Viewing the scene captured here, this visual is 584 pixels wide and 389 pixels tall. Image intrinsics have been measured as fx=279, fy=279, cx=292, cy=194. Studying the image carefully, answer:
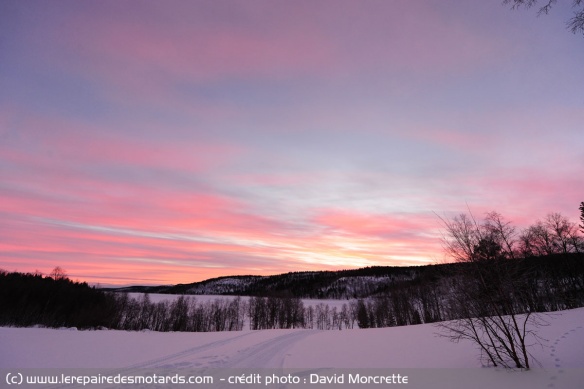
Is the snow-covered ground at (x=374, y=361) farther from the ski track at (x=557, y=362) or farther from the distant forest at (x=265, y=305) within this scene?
the distant forest at (x=265, y=305)

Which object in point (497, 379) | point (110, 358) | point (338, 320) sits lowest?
point (338, 320)

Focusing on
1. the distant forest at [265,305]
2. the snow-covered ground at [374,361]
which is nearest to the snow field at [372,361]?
the snow-covered ground at [374,361]

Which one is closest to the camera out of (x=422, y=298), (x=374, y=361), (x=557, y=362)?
(x=557, y=362)

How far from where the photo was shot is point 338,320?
106562 millimetres

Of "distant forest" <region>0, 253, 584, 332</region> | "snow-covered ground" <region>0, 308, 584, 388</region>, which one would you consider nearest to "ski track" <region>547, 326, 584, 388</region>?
"snow-covered ground" <region>0, 308, 584, 388</region>

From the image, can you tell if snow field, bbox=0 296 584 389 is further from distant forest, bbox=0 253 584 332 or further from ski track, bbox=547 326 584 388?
distant forest, bbox=0 253 584 332

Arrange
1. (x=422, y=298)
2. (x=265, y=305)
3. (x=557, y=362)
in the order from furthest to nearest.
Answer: (x=265, y=305)
(x=422, y=298)
(x=557, y=362)

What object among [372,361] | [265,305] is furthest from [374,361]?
[265,305]

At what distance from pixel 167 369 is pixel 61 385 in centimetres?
338

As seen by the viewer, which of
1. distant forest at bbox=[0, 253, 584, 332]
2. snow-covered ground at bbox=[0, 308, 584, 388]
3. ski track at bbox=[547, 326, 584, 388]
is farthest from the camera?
distant forest at bbox=[0, 253, 584, 332]

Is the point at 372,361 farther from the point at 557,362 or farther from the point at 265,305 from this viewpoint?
the point at 265,305

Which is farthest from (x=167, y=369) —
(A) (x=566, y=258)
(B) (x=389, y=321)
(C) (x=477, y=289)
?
(B) (x=389, y=321)

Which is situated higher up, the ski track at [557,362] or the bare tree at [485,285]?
the bare tree at [485,285]

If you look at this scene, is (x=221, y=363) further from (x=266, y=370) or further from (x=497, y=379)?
(x=497, y=379)
